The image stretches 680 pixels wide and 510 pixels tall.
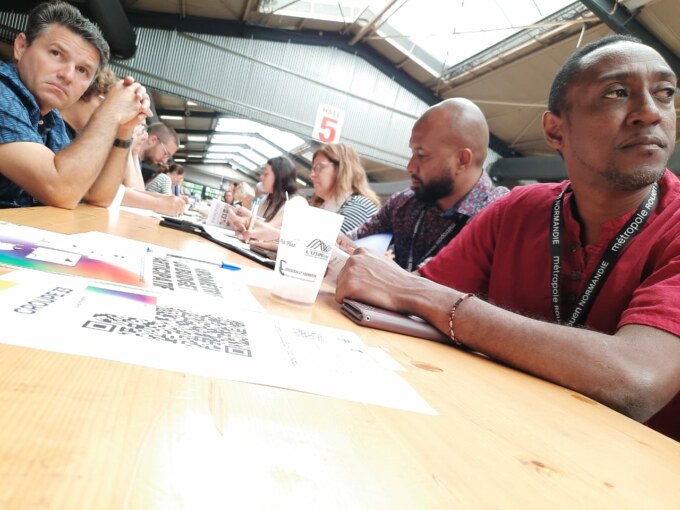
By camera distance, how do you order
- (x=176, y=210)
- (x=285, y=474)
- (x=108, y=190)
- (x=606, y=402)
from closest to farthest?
(x=285, y=474)
(x=606, y=402)
(x=108, y=190)
(x=176, y=210)

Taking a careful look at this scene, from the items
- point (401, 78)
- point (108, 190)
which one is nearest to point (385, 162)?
point (401, 78)

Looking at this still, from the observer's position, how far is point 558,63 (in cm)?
697

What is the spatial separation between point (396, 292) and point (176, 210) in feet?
6.04

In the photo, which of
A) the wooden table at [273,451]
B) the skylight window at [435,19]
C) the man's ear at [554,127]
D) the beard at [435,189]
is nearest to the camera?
the wooden table at [273,451]

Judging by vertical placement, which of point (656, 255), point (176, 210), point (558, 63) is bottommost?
point (176, 210)

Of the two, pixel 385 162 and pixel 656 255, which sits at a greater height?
pixel 385 162

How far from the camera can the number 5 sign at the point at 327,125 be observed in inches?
303

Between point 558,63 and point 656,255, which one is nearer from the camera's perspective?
point 656,255

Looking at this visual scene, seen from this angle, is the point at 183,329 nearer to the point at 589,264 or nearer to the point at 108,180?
the point at 589,264

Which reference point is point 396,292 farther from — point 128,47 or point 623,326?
point 128,47

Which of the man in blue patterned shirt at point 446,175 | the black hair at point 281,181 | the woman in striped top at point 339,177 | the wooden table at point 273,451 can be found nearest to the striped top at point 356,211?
the woman in striped top at point 339,177

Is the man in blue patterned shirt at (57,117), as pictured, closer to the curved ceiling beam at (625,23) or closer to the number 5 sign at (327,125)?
the curved ceiling beam at (625,23)

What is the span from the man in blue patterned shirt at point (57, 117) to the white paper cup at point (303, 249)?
0.90 meters

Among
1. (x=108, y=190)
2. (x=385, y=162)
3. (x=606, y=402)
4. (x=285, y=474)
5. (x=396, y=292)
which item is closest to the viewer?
(x=285, y=474)
